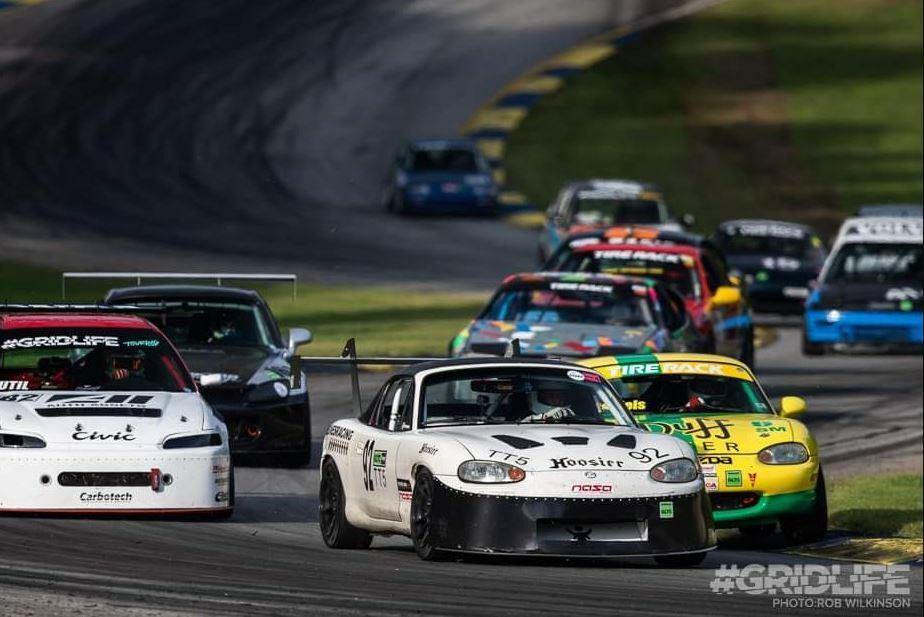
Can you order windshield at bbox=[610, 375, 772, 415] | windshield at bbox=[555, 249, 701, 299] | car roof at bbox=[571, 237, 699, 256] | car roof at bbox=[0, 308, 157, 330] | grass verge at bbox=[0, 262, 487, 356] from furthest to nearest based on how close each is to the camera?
grass verge at bbox=[0, 262, 487, 356], car roof at bbox=[571, 237, 699, 256], windshield at bbox=[555, 249, 701, 299], windshield at bbox=[610, 375, 772, 415], car roof at bbox=[0, 308, 157, 330]

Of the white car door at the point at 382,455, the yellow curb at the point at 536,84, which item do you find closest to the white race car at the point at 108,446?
the white car door at the point at 382,455

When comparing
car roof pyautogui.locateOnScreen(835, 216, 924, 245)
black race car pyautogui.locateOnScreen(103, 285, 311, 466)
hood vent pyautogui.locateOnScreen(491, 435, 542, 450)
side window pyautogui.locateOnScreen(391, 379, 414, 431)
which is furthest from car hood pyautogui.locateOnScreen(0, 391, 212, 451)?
car roof pyautogui.locateOnScreen(835, 216, 924, 245)

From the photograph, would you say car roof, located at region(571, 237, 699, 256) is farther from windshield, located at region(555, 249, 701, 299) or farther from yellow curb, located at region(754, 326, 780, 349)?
yellow curb, located at region(754, 326, 780, 349)

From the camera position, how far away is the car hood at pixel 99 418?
40.0 feet


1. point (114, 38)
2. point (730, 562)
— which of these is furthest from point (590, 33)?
point (730, 562)

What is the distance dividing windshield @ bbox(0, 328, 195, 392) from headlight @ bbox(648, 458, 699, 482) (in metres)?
3.48

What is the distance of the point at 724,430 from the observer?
1336cm

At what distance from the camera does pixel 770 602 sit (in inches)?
404

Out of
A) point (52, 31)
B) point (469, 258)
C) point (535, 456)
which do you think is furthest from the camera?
point (52, 31)

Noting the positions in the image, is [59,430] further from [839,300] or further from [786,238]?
[786,238]

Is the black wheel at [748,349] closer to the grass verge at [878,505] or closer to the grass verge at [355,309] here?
the grass verge at [355,309]

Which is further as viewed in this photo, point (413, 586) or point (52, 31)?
point (52, 31)

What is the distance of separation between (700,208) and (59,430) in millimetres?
30889

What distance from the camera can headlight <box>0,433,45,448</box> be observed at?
39.8 ft
